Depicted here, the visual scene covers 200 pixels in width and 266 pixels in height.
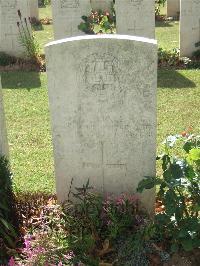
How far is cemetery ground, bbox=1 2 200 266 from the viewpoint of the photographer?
152 inches

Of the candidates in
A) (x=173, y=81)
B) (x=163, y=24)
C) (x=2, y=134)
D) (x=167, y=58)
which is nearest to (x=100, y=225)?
(x=2, y=134)

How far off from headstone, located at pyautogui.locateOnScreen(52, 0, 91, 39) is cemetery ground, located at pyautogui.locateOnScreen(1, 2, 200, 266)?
43.8 inches

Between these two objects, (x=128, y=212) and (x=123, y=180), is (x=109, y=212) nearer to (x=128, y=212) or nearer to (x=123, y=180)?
(x=128, y=212)

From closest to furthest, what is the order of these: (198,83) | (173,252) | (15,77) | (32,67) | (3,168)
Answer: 1. (173,252)
2. (3,168)
3. (198,83)
4. (15,77)
5. (32,67)

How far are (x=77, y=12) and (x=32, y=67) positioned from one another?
150cm

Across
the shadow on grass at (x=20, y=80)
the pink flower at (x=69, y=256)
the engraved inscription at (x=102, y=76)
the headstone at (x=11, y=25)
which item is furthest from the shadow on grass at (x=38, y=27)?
the pink flower at (x=69, y=256)

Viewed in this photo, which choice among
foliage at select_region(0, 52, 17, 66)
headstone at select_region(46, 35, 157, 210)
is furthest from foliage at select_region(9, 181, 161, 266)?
foliage at select_region(0, 52, 17, 66)

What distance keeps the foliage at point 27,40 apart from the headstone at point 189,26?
10.6ft

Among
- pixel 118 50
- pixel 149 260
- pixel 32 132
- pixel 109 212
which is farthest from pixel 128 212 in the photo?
pixel 32 132

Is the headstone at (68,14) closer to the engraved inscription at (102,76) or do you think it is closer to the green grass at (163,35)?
the green grass at (163,35)

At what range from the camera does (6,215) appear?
13.5 feet

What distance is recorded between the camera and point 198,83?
8852 millimetres

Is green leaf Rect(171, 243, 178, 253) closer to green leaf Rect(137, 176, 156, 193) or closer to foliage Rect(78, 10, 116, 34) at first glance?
green leaf Rect(137, 176, 156, 193)

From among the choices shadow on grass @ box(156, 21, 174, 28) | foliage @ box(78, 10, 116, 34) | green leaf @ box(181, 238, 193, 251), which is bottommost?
green leaf @ box(181, 238, 193, 251)
